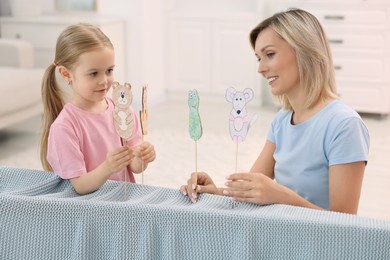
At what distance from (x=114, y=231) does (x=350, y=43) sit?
162 inches

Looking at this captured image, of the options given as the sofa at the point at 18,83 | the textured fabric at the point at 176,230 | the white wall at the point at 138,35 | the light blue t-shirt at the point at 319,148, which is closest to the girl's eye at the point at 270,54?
the light blue t-shirt at the point at 319,148

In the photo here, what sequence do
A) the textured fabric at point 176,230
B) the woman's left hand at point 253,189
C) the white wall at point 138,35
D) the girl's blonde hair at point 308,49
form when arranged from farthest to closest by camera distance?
1. the white wall at point 138,35
2. the girl's blonde hair at point 308,49
3. the woman's left hand at point 253,189
4. the textured fabric at point 176,230

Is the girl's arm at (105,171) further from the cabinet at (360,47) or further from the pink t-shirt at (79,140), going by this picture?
the cabinet at (360,47)

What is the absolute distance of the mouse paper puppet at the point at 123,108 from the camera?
1530 mm

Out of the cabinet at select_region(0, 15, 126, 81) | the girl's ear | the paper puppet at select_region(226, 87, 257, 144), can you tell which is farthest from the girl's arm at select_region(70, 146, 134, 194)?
the cabinet at select_region(0, 15, 126, 81)

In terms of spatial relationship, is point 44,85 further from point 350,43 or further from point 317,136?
point 350,43

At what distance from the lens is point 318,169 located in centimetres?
167

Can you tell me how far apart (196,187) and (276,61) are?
1.33ft

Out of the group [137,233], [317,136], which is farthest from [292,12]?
[137,233]

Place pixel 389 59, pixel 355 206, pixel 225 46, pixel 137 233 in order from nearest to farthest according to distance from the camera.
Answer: pixel 137 233 → pixel 355 206 → pixel 389 59 → pixel 225 46

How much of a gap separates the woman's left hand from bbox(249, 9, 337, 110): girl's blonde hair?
35 cm

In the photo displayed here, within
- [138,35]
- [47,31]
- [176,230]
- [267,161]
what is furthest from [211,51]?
[176,230]

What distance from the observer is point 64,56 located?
6.05ft

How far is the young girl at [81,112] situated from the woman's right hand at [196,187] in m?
0.14
